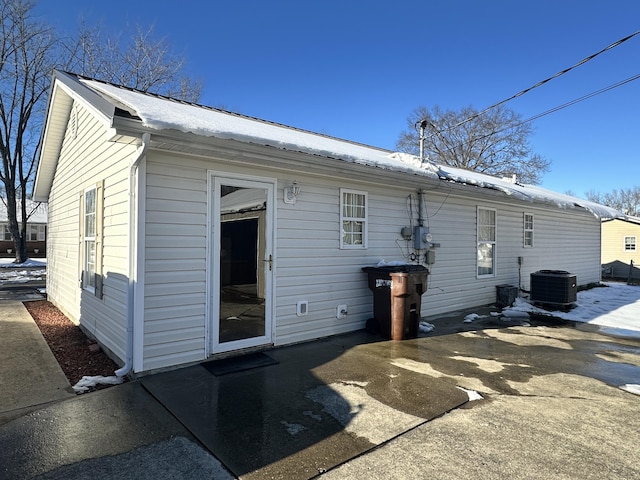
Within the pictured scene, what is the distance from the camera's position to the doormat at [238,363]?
4016 millimetres

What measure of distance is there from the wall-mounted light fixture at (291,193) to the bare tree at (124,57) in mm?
16605

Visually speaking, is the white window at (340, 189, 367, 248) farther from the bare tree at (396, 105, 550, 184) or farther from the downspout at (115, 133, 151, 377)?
the bare tree at (396, 105, 550, 184)

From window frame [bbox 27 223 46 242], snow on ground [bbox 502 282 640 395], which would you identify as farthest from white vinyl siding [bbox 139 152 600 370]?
window frame [bbox 27 223 46 242]

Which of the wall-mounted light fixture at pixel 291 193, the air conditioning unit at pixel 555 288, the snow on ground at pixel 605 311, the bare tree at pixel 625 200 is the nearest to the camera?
the wall-mounted light fixture at pixel 291 193

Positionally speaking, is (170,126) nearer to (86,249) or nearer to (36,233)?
(86,249)

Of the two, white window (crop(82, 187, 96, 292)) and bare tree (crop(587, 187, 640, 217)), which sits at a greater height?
bare tree (crop(587, 187, 640, 217))

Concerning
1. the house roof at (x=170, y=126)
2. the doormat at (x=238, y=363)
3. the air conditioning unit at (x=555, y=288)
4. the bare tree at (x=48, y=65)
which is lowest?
the doormat at (x=238, y=363)

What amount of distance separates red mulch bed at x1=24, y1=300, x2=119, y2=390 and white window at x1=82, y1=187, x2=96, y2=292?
812 mm

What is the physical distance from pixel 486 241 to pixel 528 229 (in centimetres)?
221

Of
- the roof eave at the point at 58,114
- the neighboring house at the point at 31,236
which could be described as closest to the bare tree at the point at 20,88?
the neighboring house at the point at 31,236

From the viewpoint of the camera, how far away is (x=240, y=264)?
11.4m

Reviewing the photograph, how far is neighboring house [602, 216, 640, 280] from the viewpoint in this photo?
2071 centimetres

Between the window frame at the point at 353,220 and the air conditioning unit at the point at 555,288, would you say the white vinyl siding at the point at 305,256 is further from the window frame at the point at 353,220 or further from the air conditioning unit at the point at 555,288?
the air conditioning unit at the point at 555,288

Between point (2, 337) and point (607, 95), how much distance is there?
1337 centimetres
